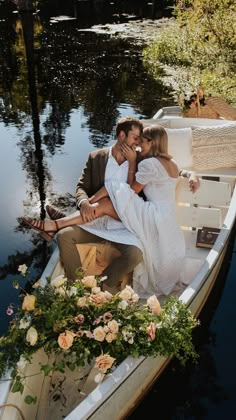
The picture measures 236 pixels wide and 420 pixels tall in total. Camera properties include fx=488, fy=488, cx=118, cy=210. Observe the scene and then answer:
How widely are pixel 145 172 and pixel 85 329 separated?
4.39 ft

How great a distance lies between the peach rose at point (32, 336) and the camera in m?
2.47

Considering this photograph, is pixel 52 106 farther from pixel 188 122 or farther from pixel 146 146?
pixel 146 146

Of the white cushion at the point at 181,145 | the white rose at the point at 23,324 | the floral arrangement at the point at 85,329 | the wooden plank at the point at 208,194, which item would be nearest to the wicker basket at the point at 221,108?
the white cushion at the point at 181,145

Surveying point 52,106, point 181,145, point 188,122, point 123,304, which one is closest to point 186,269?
point 123,304

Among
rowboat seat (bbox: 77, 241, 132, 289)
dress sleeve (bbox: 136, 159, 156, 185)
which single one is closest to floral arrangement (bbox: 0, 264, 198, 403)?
rowboat seat (bbox: 77, 241, 132, 289)

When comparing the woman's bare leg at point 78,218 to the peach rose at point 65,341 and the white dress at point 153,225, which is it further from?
the peach rose at point 65,341

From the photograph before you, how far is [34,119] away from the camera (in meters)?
9.45

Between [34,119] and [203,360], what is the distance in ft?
22.3

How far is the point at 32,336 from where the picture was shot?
8.12 ft

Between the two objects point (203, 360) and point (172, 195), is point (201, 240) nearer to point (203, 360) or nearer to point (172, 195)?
point (172, 195)

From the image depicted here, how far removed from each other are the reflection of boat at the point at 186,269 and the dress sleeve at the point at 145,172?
25.5 inches

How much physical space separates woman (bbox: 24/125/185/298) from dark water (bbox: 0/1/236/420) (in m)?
0.70

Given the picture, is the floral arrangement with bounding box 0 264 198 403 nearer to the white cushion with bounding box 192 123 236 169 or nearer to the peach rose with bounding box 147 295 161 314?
the peach rose with bounding box 147 295 161 314

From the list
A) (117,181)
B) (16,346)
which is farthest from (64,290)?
(117,181)
